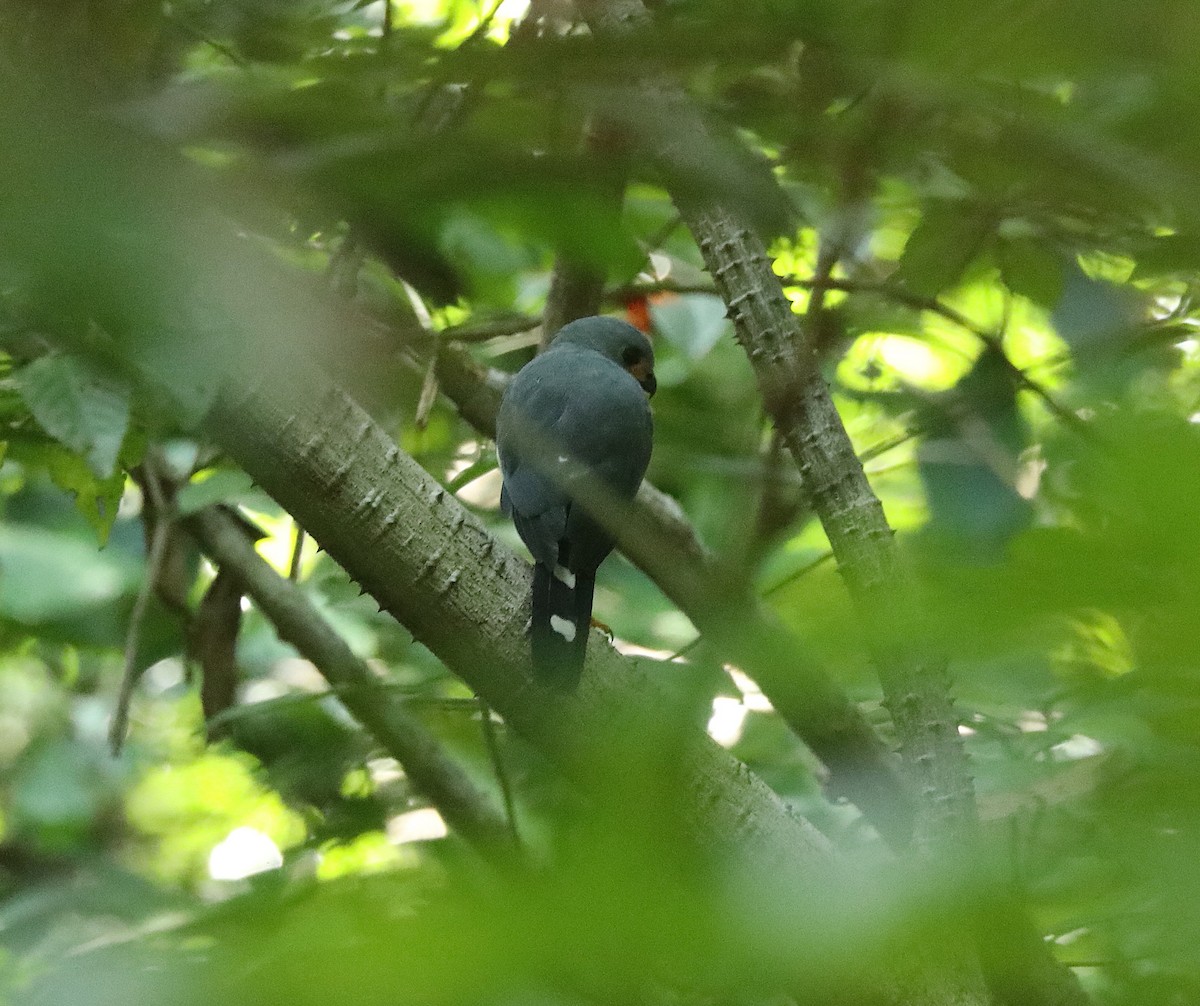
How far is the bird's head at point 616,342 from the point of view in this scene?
2668 mm

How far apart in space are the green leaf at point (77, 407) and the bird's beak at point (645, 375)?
1639mm

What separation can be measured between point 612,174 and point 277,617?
223 centimetres

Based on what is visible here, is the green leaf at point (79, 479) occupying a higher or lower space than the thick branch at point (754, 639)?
higher

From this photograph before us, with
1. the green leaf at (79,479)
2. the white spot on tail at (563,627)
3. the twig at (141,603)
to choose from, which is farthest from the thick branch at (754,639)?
the green leaf at (79,479)

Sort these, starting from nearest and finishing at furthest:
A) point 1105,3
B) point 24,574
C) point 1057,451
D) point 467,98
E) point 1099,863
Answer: point 1099,863
point 1105,3
point 467,98
point 1057,451
point 24,574

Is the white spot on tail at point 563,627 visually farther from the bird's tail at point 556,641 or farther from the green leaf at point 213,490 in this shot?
the green leaf at point 213,490

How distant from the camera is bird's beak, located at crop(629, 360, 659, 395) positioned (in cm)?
287

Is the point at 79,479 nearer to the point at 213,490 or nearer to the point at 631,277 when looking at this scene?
the point at 213,490

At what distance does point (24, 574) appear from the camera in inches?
114

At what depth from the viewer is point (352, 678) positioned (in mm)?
2469

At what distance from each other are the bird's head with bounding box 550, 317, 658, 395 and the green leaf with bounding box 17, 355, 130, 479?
4.49ft

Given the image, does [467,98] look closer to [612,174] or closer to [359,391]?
[612,174]

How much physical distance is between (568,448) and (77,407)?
1.08m

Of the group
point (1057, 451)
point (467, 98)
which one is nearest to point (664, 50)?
point (467, 98)
